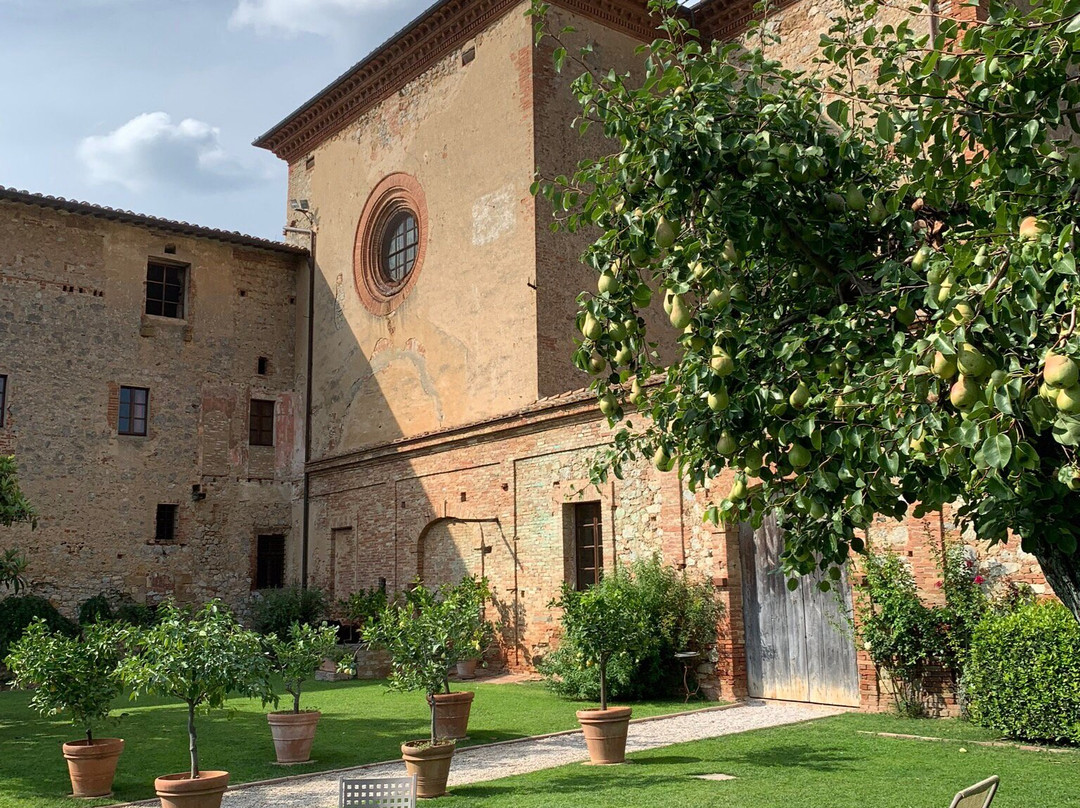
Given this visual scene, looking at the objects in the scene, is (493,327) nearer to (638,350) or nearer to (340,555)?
(340,555)

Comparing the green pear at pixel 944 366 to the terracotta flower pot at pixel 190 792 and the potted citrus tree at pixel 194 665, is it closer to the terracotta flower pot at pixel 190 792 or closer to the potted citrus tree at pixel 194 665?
the terracotta flower pot at pixel 190 792

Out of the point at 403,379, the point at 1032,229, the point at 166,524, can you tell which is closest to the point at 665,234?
the point at 1032,229

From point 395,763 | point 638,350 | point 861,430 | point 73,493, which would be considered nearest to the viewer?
point 861,430

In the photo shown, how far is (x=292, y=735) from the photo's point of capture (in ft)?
28.1

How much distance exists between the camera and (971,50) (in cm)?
322

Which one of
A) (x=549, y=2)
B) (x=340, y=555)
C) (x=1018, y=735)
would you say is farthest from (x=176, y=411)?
(x=1018, y=735)

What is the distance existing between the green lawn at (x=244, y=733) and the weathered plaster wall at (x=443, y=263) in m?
5.19

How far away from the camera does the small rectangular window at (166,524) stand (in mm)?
19219

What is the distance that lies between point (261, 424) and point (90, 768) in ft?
45.3

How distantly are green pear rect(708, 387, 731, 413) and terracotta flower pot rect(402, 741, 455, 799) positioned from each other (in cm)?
472

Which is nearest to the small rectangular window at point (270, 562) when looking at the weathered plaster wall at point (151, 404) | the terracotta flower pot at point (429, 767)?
the weathered plaster wall at point (151, 404)

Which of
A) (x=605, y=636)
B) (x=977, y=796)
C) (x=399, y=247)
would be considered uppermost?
(x=399, y=247)

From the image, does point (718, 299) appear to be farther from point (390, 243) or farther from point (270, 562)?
point (270, 562)

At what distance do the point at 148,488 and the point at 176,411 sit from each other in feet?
5.45
